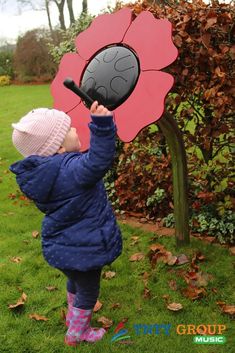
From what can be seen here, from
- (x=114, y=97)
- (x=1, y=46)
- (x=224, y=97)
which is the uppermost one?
(x=114, y=97)

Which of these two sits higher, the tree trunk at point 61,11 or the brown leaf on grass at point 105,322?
the tree trunk at point 61,11

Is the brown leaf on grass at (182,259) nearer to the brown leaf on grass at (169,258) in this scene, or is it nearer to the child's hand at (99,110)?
the brown leaf on grass at (169,258)

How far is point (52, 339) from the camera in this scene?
118 inches

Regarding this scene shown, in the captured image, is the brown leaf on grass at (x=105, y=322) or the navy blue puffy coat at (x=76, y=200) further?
the brown leaf on grass at (x=105, y=322)

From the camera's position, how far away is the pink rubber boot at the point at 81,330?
2.78m

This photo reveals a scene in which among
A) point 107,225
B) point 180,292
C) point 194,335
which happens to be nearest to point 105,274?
point 180,292

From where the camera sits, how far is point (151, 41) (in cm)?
262

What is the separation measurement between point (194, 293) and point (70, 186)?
1.49m

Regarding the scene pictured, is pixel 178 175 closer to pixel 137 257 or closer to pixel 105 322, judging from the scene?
pixel 137 257

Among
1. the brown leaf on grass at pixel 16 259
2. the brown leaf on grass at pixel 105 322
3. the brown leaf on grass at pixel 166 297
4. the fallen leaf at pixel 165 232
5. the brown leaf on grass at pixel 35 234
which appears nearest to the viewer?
the brown leaf on grass at pixel 105 322

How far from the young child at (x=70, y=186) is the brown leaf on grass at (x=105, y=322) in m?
0.50

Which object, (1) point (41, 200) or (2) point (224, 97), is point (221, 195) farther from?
(1) point (41, 200)

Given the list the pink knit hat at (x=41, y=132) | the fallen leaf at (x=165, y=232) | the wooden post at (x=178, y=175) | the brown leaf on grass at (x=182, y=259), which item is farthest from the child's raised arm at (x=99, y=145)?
the fallen leaf at (x=165, y=232)

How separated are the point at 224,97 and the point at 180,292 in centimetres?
151
